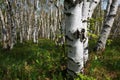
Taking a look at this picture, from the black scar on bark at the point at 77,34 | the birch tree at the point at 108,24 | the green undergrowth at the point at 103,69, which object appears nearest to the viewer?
the black scar on bark at the point at 77,34

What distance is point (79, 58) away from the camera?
4160 millimetres

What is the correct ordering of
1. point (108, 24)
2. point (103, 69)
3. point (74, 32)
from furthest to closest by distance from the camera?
1. point (108, 24)
2. point (103, 69)
3. point (74, 32)

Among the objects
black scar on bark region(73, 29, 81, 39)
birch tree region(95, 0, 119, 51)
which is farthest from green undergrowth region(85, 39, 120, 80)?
black scar on bark region(73, 29, 81, 39)

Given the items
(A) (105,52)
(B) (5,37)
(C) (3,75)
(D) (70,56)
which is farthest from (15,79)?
(B) (5,37)

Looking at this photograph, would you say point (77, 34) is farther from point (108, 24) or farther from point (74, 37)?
point (108, 24)

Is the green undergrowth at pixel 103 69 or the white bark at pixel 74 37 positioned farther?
the green undergrowth at pixel 103 69

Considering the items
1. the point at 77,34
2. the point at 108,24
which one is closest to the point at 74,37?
the point at 77,34

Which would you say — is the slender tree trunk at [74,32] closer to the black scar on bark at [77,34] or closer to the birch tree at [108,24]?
the black scar on bark at [77,34]

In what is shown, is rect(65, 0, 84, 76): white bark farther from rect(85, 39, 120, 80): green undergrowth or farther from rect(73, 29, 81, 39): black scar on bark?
rect(85, 39, 120, 80): green undergrowth

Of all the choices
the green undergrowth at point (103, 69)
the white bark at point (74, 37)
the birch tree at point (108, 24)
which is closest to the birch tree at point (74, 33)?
the white bark at point (74, 37)

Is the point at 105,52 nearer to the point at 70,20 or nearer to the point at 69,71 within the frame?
the point at 69,71

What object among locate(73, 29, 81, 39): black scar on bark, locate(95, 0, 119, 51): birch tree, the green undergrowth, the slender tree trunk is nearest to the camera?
the slender tree trunk

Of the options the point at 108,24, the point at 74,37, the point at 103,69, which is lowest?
the point at 103,69

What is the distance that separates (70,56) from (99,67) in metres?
2.11
